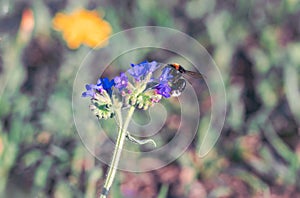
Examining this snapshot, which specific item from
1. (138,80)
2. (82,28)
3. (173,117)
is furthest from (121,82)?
(82,28)

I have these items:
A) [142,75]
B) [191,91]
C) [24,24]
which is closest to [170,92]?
[142,75]

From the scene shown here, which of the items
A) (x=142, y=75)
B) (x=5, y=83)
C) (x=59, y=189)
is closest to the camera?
(x=142, y=75)

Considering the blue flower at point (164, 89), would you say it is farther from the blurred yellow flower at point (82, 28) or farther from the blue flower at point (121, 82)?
the blurred yellow flower at point (82, 28)

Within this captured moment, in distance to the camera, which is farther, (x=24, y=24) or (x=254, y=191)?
(x=24, y=24)

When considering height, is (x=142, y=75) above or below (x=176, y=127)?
below

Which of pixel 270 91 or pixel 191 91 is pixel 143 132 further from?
pixel 270 91

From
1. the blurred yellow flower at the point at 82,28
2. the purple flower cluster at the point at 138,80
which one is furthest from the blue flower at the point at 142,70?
the blurred yellow flower at the point at 82,28
